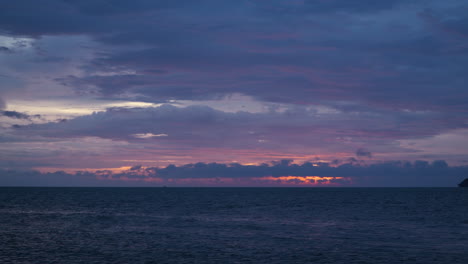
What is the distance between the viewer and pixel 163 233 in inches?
1871

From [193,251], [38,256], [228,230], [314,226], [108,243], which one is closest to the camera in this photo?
[38,256]

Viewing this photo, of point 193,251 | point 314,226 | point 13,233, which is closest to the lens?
point 193,251

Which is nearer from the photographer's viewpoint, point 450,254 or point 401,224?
point 450,254

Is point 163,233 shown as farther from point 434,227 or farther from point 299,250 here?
point 434,227

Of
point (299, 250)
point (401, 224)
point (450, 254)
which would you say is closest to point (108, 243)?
point (299, 250)

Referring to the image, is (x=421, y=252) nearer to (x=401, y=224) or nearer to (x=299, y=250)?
(x=299, y=250)

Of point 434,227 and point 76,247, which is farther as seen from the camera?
point 434,227

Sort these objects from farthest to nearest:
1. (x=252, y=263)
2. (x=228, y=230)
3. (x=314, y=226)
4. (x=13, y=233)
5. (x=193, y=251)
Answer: (x=314, y=226) → (x=228, y=230) → (x=13, y=233) → (x=193, y=251) → (x=252, y=263)

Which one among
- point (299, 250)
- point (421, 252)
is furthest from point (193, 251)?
Result: point (421, 252)

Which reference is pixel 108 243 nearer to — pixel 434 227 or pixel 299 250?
pixel 299 250

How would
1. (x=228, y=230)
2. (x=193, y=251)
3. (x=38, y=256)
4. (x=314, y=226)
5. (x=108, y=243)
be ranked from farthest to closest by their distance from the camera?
(x=314, y=226), (x=228, y=230), (x=108, y=243), (x=193, y=251), (x=38, y=256)

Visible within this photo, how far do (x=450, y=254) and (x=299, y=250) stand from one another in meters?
11.8

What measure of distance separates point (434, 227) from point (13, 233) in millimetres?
49086

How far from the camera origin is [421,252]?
34.7 metres
